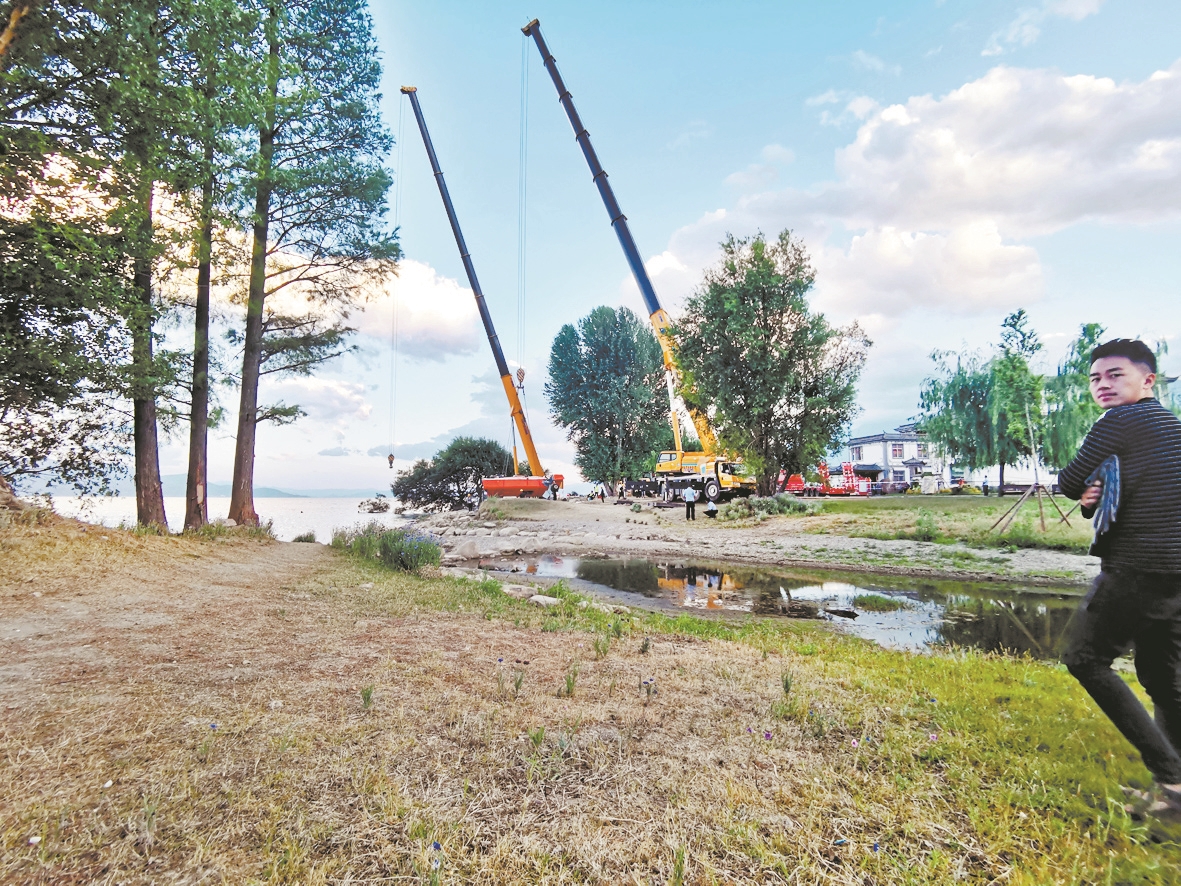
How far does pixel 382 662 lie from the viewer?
4469mm

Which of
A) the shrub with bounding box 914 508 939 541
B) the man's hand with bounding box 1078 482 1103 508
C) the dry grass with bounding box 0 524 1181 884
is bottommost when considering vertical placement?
the shrub with bounding box 914 508 939 541

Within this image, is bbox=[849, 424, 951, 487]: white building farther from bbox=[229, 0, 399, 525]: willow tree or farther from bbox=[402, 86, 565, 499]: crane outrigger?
bbox=[229, 0, 399, 525]: willow tree

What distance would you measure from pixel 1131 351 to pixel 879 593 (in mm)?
8789

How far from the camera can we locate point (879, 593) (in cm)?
1019

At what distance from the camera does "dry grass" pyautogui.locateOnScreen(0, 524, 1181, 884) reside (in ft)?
6.84

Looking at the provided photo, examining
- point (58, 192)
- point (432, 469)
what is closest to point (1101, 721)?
point (58, 192)

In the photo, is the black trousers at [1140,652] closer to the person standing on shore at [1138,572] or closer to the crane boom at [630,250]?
the person standing on shore at [1138,572]

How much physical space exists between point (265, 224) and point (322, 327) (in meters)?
2.87

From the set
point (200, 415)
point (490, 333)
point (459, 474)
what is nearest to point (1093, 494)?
point (200, 415)

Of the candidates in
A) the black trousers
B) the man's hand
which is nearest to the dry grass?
the black trousers

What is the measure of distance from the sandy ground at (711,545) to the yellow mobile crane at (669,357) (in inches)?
139

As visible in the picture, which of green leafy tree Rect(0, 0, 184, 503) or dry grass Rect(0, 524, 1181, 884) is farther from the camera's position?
green leafy tree Rect(0, 0, 184, 503)

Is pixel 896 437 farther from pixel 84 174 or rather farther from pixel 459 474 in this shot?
pixel 84 174

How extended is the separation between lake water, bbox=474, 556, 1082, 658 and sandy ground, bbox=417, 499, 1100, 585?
842mm
